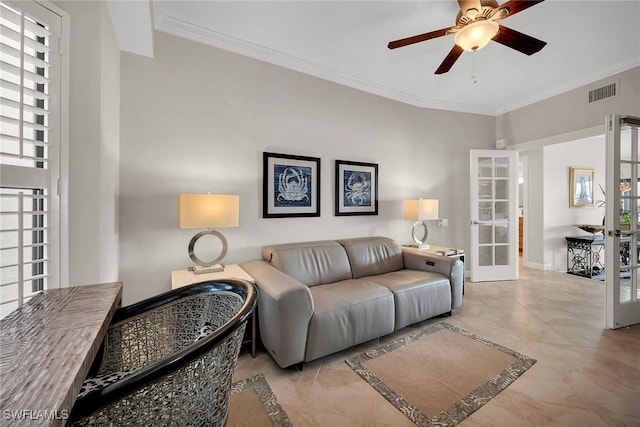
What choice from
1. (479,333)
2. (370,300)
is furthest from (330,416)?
(479,333)

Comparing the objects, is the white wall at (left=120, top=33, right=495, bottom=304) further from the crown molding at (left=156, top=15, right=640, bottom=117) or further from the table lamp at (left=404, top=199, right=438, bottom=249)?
the table lamp at (left=404, top=199, right=438, bottom=249)

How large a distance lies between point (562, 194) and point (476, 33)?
469 centimetres

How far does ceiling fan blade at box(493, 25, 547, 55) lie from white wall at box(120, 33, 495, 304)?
66.6 inches

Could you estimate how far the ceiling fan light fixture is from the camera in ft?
6.15

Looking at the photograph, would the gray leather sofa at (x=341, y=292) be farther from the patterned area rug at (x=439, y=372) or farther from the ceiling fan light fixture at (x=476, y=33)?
the ceiling fan light fixture at (x=476, y=33)

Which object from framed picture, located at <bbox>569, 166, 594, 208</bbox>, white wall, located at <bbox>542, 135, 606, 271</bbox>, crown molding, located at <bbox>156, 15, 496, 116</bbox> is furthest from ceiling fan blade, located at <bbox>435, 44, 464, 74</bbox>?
framed picture, located at <bbox>569, 166, 594, 208</bbox>

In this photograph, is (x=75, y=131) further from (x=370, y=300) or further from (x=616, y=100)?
(x=616, y=100)

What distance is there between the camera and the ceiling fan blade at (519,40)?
6.37 feet

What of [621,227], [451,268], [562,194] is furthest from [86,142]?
[562,194]

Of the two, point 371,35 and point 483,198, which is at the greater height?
point 371,35

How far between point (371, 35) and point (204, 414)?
3.01m

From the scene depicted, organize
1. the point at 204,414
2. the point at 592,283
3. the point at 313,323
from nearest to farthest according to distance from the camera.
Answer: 1. the point at 204,414
2. the point at 313,323
3. the point at 592,283

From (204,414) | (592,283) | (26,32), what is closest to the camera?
(204,414)

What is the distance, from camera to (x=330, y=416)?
155cm
